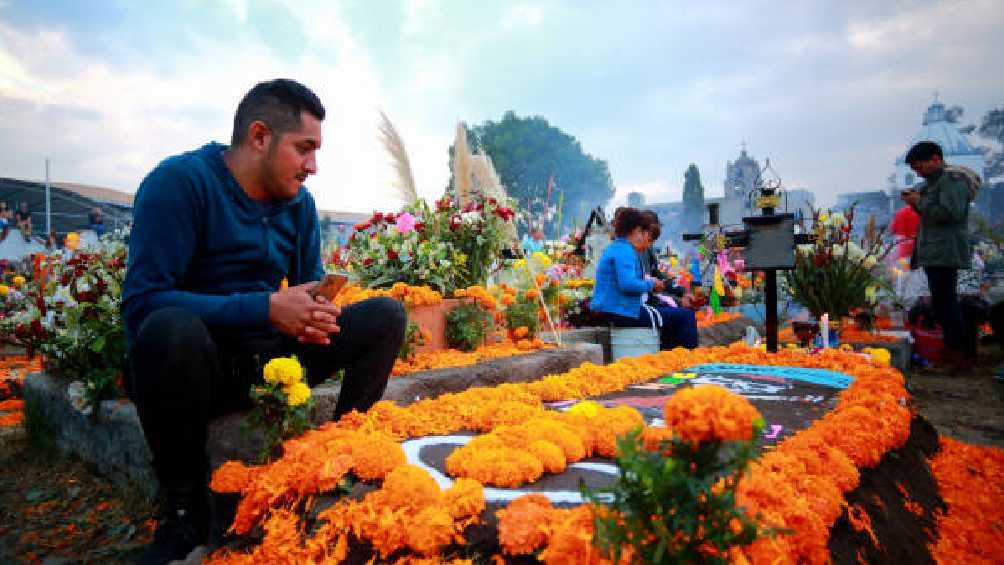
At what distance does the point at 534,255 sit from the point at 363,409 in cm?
354

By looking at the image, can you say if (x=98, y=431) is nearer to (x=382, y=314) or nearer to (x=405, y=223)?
(x=382, y=314)

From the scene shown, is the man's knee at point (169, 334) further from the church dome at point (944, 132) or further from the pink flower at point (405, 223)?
the church dome at point (944, 132)

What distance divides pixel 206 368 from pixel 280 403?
0.76 ft

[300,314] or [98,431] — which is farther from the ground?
[300,314]

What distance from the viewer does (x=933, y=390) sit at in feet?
17.1

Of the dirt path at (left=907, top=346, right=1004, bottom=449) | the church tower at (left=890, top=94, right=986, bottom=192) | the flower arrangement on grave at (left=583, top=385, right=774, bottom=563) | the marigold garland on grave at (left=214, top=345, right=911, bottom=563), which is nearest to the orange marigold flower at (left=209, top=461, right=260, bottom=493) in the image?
the marigold garland on grave at (left=214, top=345, right=911, bottom=563)

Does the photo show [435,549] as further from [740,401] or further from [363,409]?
[363,409]

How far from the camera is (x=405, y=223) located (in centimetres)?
472

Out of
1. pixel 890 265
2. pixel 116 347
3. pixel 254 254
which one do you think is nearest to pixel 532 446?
pixel 254 254

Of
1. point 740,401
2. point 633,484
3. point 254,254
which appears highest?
point 254,254

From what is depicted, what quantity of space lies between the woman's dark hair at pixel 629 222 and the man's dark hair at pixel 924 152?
8.45 feet

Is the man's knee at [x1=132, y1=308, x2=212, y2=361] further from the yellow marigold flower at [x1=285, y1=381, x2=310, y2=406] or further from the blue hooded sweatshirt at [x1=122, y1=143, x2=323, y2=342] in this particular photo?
the yellow marigold flower at [x1=285, y1=381, x2=310, y2=406]

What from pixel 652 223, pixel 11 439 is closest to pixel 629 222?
pixel 652 223

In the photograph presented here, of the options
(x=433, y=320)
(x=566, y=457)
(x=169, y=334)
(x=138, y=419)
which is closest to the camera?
(x=169, y=334)
